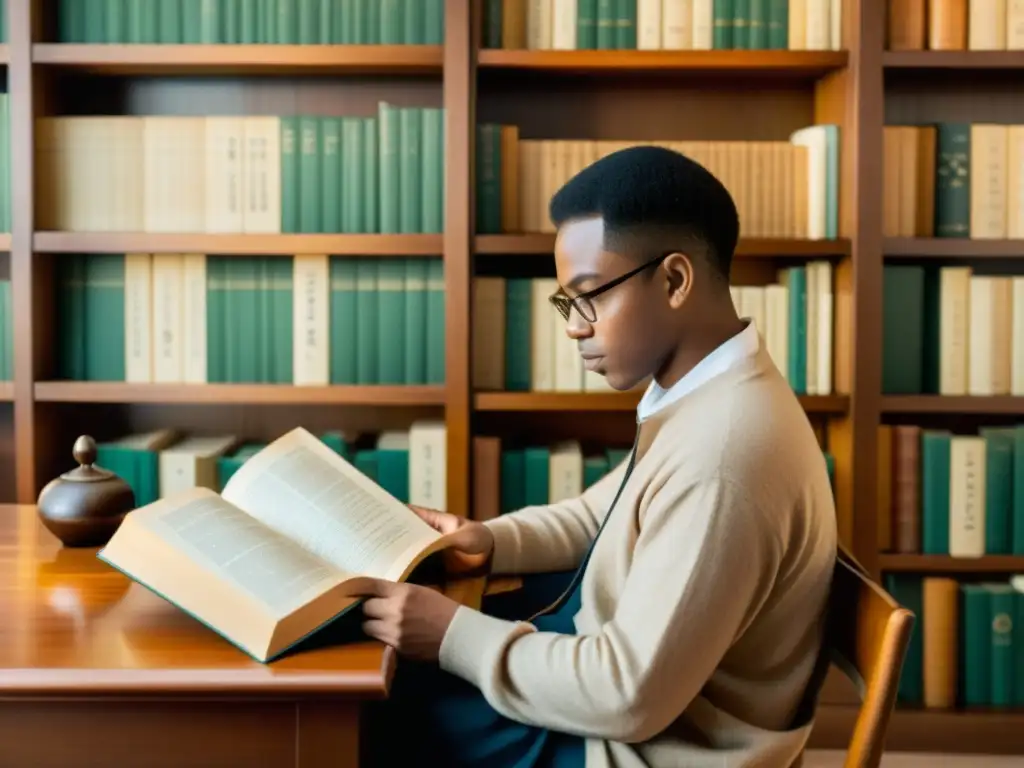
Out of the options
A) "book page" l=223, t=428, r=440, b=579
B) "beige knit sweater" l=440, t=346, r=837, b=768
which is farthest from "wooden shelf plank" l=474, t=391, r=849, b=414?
"beige knit sweater" l=440, t=346, r=837, b=768

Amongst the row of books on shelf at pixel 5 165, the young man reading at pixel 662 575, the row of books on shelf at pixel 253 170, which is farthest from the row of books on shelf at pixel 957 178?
the row of books on shelf at pixel 5 165

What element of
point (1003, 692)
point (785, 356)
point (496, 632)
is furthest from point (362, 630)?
point (1003, 692)

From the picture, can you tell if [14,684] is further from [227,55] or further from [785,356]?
[785,356]

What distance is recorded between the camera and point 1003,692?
248 centimetres

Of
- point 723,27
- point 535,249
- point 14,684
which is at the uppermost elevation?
point 723,27

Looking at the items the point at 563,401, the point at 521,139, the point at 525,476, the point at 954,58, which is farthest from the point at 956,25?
the point at 525,476

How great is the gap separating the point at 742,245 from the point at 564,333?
415 mm

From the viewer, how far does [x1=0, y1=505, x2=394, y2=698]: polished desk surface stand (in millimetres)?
1017

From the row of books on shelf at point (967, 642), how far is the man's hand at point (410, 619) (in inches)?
64.3

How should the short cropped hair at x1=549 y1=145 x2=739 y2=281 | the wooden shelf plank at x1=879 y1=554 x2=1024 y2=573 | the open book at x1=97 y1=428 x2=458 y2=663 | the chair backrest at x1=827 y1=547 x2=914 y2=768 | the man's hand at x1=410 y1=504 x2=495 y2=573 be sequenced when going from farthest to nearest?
the wooden shelf plank at x1=879 y1=554 x2=1024 y2=573 < the man's hand at x1=410 y1=504 x2=495 y2=573 < the short cropped hair at x1=549 y1=145 x2=739 y2=281 < the open book at x1=97 y1=428 x2=458 y2=663 < the chair backrest at x1=827 y1=547 x2=914 y2=768

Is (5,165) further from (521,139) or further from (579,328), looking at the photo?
(579,328)

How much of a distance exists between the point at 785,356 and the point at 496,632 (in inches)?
58.4

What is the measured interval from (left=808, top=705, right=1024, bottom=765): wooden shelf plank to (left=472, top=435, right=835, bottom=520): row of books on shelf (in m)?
0.73

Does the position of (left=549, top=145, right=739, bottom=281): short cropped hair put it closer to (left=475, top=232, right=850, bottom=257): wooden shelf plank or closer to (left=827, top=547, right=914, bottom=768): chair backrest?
(left=827, top=547, right=914, bottom=768): chair backrest
